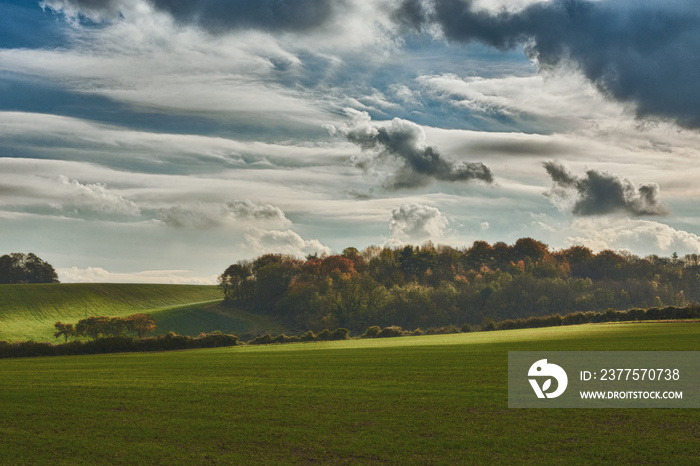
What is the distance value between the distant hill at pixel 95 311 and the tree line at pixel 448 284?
8.92m

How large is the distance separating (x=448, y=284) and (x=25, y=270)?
381 ft

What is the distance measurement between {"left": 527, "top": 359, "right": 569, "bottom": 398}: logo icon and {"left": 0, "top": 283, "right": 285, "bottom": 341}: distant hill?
318 feet

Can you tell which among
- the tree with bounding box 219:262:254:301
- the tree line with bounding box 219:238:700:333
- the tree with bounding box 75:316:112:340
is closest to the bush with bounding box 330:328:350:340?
the tree line with bounding box 219:238:700:333

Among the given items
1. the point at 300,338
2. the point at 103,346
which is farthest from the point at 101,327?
the point at 300,338

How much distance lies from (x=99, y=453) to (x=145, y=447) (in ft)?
4.19

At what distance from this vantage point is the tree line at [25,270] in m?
155

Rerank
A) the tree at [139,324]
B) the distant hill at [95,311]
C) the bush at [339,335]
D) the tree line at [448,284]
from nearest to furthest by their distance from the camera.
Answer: the bush at [339,335] → the tree at [139,324] → the distant hill at [95,311] → the tree line at [448,284]

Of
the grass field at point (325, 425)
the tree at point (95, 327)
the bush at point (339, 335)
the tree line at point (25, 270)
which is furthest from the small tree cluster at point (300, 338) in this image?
the tree line at point (25, 270)

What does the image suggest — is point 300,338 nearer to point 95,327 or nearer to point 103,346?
point 103,346

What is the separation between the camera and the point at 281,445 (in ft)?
56.3

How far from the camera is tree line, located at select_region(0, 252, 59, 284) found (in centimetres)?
15515

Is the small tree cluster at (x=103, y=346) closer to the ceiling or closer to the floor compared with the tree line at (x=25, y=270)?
closer to the floor

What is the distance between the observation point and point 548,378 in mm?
26000

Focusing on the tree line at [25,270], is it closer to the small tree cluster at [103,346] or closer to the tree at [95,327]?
the tree at [95,327]
